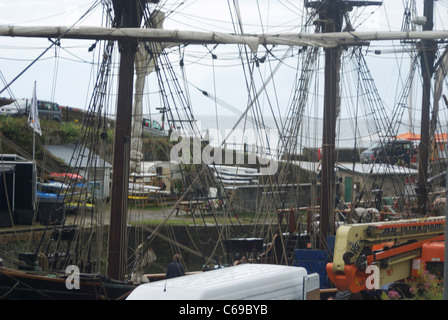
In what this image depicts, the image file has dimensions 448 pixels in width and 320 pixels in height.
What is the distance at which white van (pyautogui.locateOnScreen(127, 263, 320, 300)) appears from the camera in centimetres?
857

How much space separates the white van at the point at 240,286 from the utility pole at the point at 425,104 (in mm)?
15278

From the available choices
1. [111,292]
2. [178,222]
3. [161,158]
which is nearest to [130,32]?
[111,292]

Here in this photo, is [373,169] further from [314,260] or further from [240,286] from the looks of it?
[240,286]

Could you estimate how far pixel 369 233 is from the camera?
1312cm

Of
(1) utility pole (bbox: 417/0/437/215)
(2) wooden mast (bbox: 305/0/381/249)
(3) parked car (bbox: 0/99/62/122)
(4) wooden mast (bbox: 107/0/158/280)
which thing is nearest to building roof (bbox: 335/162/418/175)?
(1) utility pole (bbox: 417/0/437/215)

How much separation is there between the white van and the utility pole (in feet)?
50.1

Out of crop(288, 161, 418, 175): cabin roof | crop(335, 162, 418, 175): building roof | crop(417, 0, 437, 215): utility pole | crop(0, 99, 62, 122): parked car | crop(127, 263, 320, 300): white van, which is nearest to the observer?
crop(127, 263, 320, 300): white van

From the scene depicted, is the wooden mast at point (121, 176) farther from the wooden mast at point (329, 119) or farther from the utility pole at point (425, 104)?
the utility pole at point (425, 104)

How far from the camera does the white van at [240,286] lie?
857cm

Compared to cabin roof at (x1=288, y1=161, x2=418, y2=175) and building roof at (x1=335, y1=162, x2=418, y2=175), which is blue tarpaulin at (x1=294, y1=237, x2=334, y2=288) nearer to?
cabin roof at (x1=288, y1=161, x2=418, y2=175)

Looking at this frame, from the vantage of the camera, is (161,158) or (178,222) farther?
(161,158)

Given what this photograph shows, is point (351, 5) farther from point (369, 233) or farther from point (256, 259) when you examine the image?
point (369, 233)

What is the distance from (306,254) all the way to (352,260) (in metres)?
5.27

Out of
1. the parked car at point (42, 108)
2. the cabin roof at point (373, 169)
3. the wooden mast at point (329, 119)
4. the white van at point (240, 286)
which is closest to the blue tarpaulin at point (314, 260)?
the wooden mast at point (329, 119)
